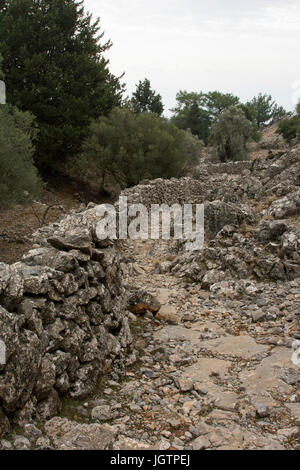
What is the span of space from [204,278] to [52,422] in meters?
6.12

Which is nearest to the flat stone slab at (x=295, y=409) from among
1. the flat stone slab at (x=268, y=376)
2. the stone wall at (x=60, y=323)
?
the flat stone slab at (x=268, y=376)

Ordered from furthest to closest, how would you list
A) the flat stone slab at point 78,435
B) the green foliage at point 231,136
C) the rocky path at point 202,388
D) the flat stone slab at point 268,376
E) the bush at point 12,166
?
the green foliage at point 231,136, the bush at point 12,166, the flat stone slab at point 268,376, the rocky path at point 202,388, the flat stone slab at point 78,435

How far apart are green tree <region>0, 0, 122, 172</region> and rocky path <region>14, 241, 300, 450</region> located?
57.4 ft

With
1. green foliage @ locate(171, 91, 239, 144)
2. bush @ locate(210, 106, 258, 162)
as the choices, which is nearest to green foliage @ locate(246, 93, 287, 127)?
green foliage @ locate(171, 91, 239, 144)

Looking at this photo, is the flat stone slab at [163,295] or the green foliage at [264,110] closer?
the flat stone slab at [163,295]

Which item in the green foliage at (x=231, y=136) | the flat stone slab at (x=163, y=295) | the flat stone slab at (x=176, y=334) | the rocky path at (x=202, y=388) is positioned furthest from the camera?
the green foliage at (x=231, y=136)

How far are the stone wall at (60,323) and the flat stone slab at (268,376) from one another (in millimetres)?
1894

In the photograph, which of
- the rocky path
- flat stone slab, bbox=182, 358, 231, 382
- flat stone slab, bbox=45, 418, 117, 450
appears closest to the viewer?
flat stone slab, bbox=45, 418, 117, 450

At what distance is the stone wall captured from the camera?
4.16 meters

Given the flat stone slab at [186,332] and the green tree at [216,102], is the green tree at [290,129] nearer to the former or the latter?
the green tree at [216,102]

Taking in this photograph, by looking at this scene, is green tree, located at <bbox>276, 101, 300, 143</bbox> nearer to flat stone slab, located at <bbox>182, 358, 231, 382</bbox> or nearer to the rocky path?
the rocky path

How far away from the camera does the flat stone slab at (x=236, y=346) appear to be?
21.5ft

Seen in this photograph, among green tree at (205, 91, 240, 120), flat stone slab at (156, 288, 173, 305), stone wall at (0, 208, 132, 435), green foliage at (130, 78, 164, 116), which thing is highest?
green tree at (205, 91, 240, 120)
